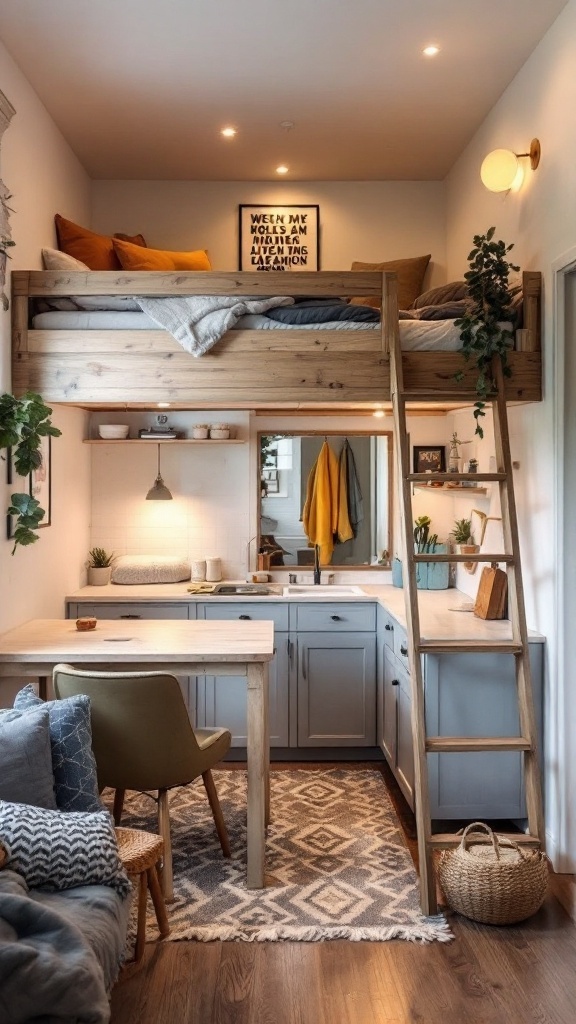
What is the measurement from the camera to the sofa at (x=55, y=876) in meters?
1.87

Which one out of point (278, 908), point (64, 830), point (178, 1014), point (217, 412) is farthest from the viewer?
point (217, 412)

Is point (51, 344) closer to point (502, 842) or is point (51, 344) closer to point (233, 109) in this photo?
point (233, 109)

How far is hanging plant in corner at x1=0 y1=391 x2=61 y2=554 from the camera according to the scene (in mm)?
3365

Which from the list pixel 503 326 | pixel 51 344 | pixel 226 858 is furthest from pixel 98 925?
pixel 503 326

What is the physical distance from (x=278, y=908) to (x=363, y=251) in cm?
374

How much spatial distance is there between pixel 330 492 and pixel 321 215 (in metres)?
1.67

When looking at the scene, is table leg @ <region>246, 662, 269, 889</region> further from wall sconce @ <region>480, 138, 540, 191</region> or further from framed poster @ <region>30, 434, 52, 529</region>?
wall sconce @ <region>480, 138, 540, 191</region>

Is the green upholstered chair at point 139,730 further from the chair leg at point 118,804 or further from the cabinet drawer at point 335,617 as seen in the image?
the cabinet drawer at point 335,617

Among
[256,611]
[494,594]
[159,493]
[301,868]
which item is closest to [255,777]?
[301,868]

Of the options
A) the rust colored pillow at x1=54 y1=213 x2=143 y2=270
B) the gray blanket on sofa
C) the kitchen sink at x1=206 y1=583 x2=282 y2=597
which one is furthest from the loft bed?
the gray blanket on sofa

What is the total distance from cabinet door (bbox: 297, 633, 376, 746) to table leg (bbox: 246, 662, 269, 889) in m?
1.47

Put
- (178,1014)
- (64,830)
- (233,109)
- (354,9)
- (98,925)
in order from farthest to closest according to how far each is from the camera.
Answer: (233,109) < (354,9) < (178,1014) < (64,830) < (98,925)

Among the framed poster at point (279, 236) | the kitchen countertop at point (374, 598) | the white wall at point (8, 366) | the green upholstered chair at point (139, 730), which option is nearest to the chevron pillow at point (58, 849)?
the green upholstered chair at point (139, 730)

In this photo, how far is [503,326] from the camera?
3799mm
